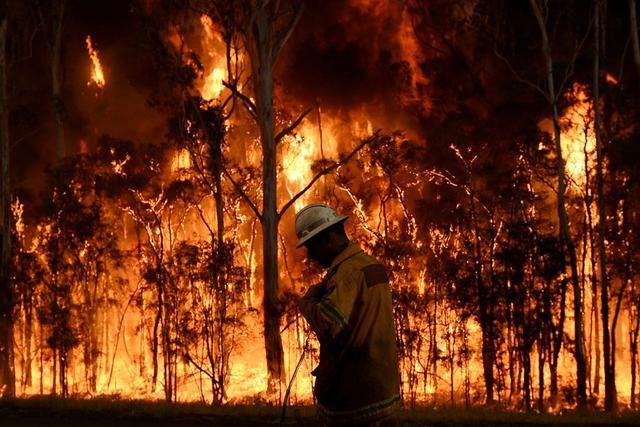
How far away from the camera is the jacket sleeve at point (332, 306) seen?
3.83 metres

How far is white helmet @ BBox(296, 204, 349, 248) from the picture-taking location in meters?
4.11

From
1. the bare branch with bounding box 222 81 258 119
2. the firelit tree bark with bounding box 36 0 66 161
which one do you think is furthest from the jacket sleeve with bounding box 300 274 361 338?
the firelit tree bark with bounding box 36 0 66 161

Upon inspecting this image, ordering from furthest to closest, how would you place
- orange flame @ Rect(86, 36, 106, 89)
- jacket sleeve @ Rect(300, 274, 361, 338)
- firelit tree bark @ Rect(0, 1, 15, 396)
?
1. orange flame @ Rect(86, 36, 106, 89)
2. firelit tree bark @ Rect(0, 1, 15, 396)
3. jacket sleeve @ Rect(300, 274, 361, 338)

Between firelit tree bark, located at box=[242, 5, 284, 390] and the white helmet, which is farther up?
firelit tree bark, located at box=[242, 5, 284, 390]

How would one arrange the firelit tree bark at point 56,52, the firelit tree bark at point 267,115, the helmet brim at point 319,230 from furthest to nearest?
1. the firelit tree bark at point 56,52
2. the firelit tree bark at point 267,115
3. the helmet brim at point 319,230

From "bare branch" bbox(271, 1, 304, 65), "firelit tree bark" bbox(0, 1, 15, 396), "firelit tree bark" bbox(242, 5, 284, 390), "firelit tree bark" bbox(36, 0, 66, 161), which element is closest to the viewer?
"bare branch" bbox(271, 1, 304, 65)

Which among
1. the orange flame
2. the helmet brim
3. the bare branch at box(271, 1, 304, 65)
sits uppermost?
the orange flame

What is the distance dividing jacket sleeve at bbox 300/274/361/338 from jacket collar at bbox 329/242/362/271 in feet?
0.39

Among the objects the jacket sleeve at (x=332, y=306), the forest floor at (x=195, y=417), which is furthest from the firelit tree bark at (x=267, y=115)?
Result: the jacket sleeve at (x=332, y=306)

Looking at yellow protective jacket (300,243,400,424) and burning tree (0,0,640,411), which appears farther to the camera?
burning tree (0,0,640,411)

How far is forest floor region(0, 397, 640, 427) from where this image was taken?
416 inches

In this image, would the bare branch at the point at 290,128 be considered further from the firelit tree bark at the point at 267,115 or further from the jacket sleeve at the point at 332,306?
the jacket sleeve at the point at 332,306

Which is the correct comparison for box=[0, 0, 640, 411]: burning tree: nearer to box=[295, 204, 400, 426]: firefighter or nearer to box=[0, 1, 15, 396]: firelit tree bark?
box=[0, 1, 15, 396]: firelit tree bark

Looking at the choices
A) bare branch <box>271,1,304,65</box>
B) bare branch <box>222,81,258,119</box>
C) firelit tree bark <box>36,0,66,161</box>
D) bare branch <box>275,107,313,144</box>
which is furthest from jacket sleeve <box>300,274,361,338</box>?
firelit tree bark <box>36,0,66,161</box>
